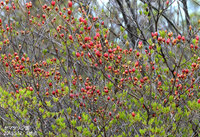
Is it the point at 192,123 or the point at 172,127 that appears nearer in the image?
the point at 172,127

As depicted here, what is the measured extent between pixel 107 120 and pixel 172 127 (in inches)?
41.1

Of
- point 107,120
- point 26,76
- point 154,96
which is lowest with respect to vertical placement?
point 107,120

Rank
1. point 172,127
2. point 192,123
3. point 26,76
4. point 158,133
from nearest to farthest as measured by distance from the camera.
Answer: point 158,133 < point 172,127 < point 192,123 < point 26,76

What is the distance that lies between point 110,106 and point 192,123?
1.42m

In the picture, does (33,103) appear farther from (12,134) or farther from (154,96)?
(154,96)

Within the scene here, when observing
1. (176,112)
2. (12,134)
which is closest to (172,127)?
(176,112)

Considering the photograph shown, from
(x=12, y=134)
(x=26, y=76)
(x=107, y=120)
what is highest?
(x=26, y=76)

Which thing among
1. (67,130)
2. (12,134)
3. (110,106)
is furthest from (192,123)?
(12,134)

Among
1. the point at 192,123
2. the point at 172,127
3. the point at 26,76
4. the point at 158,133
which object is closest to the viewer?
the point at 158,133

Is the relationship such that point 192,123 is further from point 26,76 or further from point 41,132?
point 26,76

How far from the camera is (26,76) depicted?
4.86 meters

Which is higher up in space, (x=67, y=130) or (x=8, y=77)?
(x=8, y=77)

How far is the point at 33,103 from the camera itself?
4.06 m

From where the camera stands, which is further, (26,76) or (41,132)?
Answer: (26,76)
